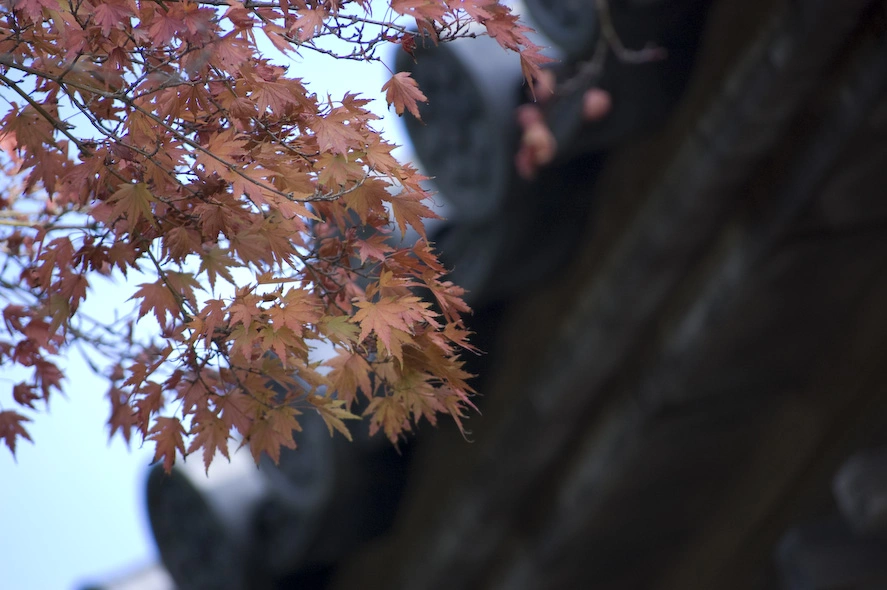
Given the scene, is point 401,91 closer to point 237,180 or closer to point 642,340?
point 237,180

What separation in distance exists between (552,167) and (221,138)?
4.98ft

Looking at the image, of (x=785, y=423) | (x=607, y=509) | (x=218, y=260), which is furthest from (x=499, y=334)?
(x=218, y=260)

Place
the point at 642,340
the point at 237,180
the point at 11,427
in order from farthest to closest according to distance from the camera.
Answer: the point at 642,340, the point at 11,427, the point at 237,180

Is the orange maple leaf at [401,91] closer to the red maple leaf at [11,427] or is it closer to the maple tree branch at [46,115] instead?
the maple tree branch at [46,115]

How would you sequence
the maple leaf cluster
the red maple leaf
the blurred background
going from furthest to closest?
the blurred background, the red maple leaf, the maple leaf cluster

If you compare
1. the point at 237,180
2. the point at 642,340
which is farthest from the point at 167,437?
the point at 642,340

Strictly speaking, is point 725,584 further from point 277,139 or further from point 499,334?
point 277,139

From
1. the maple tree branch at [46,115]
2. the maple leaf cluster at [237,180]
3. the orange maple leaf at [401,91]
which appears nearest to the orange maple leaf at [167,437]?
the maple leaf cluster at [237,180]

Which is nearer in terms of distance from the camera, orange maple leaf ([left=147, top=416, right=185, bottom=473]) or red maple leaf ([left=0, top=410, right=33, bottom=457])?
orange maple leaf ([left=147, top=416, right=185, bottom=473])

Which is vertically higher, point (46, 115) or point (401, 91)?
point (46, 115)

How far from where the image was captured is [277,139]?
1.03 metres

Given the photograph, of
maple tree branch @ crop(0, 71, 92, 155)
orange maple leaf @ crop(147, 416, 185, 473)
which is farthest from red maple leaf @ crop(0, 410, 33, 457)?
maple tree branch @ crop(0, 71, 92, 155)

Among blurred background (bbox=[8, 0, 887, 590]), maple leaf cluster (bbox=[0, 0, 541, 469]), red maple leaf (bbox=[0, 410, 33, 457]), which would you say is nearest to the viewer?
maple leaf cluster (bbox=[0, 0, 541, 469])

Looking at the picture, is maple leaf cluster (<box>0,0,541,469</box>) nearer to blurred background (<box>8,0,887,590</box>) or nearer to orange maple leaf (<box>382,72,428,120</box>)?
orange maple leaf (<box>382,72,428,120</box>)
